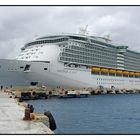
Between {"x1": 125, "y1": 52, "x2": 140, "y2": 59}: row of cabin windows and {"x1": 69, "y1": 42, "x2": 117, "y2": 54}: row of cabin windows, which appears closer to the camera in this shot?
{"x1": 69, "y1": 42, "x2": 117, "y2": 54}: row of cabin windows

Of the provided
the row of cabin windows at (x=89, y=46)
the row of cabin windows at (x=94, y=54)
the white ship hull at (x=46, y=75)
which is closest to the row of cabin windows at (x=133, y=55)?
the row of cabin windows at (x=94, y=54)

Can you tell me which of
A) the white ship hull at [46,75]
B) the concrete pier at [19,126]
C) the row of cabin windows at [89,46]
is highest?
the row of cabin windows at [89,46]

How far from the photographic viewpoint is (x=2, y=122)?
1422cm

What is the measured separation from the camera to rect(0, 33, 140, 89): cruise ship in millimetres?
52469

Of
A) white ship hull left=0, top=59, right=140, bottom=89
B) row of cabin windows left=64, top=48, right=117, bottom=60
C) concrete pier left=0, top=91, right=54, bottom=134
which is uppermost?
row of cabin windows left=64, top=48, right=117, bottom=60

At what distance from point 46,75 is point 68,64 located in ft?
14.6

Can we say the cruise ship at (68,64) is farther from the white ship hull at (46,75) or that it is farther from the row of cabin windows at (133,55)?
the row of cabin windows at (133,55)

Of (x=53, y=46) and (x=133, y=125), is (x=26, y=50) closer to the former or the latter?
(x=53, y=46)

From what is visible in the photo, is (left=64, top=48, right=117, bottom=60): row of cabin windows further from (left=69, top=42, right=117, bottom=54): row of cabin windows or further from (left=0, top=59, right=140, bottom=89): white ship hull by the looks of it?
(left=0, top=59, right=140, bottom=89): white ship hull

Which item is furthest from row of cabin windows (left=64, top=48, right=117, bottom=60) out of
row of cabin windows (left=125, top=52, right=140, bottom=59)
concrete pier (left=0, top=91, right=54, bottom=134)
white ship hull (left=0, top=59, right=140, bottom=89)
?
concrete pier (left=0, top=91, right=54, bottom=134)

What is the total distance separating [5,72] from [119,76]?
2599cm

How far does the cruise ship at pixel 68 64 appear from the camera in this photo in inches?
2066
